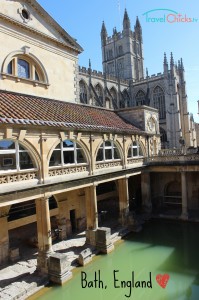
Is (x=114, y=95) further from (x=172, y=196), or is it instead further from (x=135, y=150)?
(x=135, y=150)

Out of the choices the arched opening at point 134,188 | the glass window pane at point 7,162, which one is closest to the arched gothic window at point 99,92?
the arched opening at point 134,188

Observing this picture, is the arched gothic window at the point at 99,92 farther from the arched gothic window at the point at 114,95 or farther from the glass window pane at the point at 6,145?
the glass window pane at the point at 6,145

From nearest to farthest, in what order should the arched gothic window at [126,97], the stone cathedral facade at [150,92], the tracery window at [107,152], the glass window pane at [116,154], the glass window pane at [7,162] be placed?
the glass window pane at [7,162], the tracery window at [107,152], the glass window pane at [116,154], the stone cathedral facade at [150,92], the arched gothic window at [126,97]

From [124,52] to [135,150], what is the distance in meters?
55.4

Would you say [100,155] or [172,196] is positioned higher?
[100,155]

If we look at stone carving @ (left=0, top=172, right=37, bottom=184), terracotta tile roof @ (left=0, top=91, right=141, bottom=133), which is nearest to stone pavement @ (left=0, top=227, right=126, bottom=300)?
stone carving @ (left=0, top=172, right=37, bottom=184)

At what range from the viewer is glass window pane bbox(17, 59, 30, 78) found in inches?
756

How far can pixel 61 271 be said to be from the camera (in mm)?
12984

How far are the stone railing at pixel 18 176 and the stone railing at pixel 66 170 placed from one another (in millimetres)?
1112

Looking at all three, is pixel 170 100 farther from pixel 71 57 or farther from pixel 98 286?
pixel 98 286

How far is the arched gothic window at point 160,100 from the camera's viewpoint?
57094mm

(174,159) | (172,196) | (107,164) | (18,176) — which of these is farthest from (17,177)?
(172,196)

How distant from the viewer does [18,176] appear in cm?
1247

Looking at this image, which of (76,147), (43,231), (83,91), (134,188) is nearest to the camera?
(43,231)
